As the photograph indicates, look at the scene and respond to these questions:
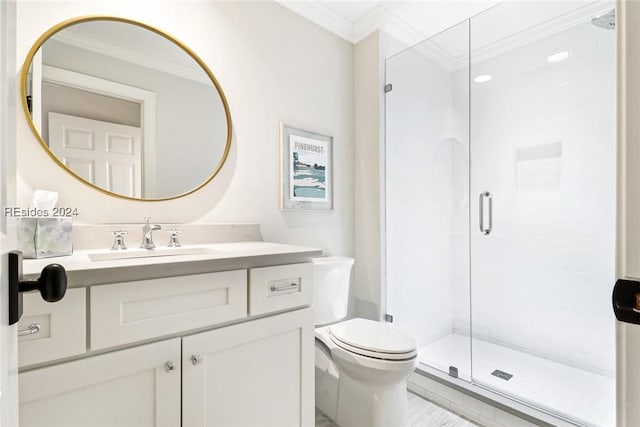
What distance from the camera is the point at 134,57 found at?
139 cm

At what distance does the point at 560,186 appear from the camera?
6.52ft

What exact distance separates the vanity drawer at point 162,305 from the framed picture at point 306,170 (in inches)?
35.0

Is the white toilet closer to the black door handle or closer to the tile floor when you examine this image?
the tile floor

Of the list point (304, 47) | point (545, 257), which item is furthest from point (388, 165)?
point (545, 257)

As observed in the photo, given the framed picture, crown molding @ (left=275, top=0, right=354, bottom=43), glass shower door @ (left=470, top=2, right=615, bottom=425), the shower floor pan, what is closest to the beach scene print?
the framed picture

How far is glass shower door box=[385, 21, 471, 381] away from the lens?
219 centimetres

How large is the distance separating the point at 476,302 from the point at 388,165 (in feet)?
3.82

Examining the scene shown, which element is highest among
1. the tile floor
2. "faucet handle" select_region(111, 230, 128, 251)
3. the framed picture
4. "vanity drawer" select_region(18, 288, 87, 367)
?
the framed picture

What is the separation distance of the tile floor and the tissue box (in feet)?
4.49

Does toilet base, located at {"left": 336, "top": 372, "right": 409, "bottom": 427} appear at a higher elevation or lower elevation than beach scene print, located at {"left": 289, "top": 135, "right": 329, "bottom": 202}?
lower

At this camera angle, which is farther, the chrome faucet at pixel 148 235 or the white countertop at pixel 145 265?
the chrome faucet at pixel 148 235

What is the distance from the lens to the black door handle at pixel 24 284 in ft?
1.29

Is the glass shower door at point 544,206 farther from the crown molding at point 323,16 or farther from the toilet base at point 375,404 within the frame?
the crown molding at point 323,16

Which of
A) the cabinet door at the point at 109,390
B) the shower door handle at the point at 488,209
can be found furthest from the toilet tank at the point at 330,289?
the shower door handle at the point at 488,209
